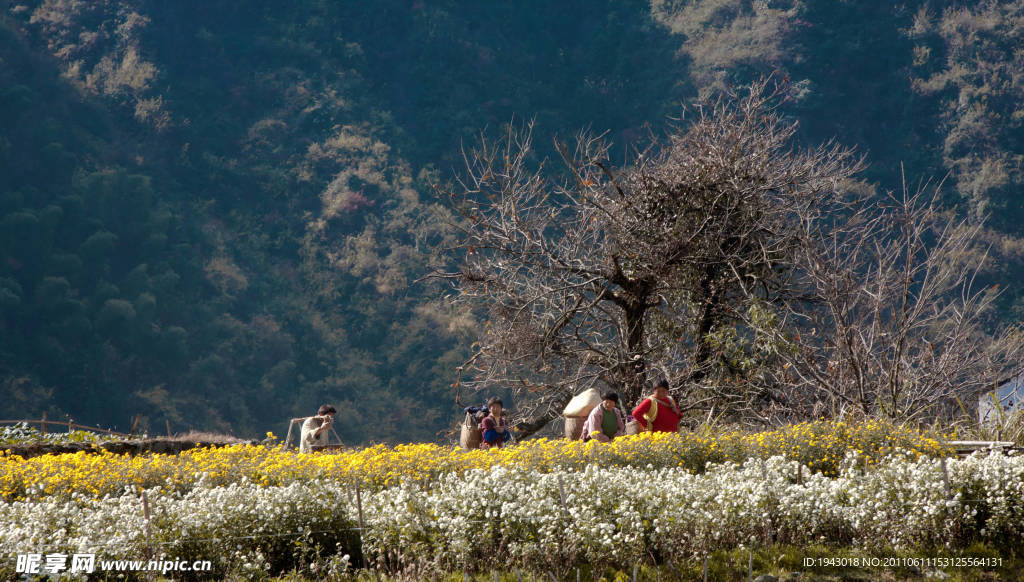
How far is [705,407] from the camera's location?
1180cm

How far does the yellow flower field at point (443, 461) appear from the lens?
7145 mm

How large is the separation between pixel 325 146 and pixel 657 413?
53.4m

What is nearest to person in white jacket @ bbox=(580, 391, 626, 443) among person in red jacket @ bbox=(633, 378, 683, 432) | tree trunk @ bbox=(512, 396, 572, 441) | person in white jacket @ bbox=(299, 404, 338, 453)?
person in red jacket @ bbox=(633, 378, 683, 432)

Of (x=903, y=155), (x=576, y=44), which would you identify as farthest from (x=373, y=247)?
(x=903, y=155)

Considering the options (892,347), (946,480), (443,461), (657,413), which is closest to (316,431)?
(443,461)

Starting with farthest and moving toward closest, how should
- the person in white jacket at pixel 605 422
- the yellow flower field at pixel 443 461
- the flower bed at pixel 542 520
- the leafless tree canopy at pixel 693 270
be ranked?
the leafless tree canopy at pixel 693 270
the person in white jacket at pixel 605 422
the yellow flower field at pixel 443 461
the flower bed at pixel 542 520

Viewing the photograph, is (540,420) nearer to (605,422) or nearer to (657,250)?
(657,250)

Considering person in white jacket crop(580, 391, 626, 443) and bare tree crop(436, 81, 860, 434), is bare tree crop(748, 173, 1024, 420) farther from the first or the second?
person in white jacket crop(580, 391, 626, 443)

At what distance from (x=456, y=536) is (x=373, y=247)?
1871 inches

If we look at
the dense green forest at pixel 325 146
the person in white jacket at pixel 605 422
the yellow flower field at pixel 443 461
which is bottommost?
the yellow flower field at pixel 443 461

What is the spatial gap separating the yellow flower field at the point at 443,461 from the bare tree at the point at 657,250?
3.55 metres

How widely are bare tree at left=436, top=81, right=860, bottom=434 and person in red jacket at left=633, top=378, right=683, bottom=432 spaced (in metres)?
2.39

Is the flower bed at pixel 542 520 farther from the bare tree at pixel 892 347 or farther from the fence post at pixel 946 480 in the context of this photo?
the bare tree at pixel 892 347

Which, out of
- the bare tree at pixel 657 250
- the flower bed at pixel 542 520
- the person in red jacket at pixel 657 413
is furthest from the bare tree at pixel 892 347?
the flower bed at pixel 542 520
